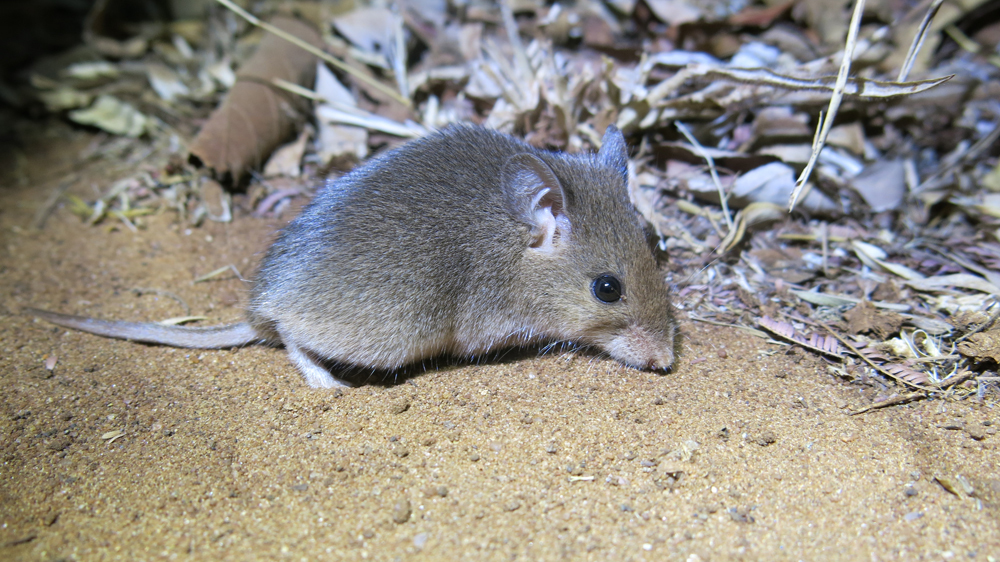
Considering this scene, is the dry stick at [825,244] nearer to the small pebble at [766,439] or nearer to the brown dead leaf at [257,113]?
the small pebble at [766,439]

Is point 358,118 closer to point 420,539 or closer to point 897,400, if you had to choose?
point 420,539

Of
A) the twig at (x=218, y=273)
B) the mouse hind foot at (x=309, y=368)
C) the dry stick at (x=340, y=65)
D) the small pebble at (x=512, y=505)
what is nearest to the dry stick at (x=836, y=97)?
the small pebble at (x=512, y=505)

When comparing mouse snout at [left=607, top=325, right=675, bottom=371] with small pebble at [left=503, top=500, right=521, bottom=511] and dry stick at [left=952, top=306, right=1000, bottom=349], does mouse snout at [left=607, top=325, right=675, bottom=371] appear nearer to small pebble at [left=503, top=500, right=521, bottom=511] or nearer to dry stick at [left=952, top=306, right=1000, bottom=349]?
small pebble at [left=503, top=500, right=521, bottom=511]

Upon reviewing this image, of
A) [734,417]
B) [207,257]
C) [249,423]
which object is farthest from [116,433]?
[734,417]

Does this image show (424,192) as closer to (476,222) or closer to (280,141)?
(476,222)

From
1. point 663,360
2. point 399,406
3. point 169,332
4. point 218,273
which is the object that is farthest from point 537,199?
point 218,273

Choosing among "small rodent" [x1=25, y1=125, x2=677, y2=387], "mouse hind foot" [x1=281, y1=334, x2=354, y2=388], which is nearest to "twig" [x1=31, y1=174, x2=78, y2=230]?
"small rodent" [x1=25, y1=125, x2=677, y2=387]

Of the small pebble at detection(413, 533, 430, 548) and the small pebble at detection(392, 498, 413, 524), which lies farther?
the small pebble at detection(392, 498, 413, 524)
